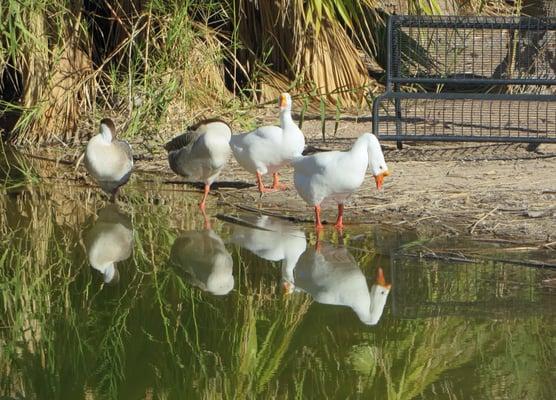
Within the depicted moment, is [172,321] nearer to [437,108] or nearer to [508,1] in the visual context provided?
[437,108]

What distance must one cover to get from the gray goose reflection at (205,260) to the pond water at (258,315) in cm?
2

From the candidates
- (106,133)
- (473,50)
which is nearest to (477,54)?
(473,50)

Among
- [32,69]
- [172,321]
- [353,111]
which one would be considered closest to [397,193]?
[172,321]

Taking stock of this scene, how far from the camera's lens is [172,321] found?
5258 millimetres

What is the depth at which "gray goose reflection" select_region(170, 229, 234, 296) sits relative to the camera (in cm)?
588

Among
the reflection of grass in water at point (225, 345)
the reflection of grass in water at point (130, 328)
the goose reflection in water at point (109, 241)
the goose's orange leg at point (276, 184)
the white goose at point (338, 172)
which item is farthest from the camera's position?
the goose's orange leg at point (276, 184)

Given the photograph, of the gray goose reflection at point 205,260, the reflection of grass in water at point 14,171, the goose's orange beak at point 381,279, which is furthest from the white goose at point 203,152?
the goose's orange beak at point 381,279

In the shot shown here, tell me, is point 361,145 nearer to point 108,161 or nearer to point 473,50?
point 108,161

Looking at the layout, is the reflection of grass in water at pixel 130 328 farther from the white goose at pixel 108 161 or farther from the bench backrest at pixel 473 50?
the bench backrest at pixel 473 50

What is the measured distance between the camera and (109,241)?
6797mm

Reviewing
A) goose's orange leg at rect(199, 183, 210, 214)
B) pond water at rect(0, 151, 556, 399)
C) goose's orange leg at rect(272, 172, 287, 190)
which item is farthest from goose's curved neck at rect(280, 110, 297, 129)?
pond water at rect(0, 151, 556, 399)

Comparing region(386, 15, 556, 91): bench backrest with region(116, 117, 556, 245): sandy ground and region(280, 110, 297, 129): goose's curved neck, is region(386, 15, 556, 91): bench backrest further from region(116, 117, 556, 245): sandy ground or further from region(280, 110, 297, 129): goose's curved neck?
region(280, 110, 297, 129): goose's curved neck

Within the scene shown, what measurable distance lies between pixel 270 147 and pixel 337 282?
2.12m

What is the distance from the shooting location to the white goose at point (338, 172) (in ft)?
21.7
